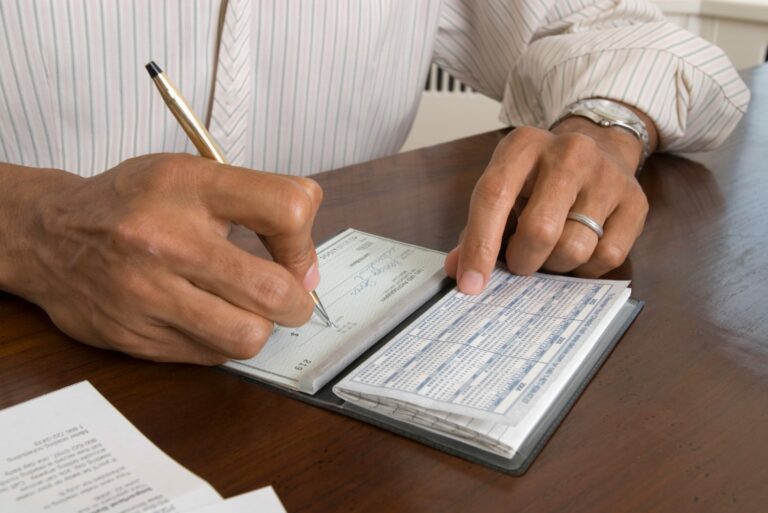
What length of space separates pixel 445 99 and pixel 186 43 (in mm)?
1829

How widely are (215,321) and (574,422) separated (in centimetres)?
22

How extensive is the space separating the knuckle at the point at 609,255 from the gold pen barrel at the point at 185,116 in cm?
30

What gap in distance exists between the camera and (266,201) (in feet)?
1.53

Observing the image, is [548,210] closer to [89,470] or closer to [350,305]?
[350,305]

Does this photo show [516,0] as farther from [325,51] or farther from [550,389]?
[550,389]

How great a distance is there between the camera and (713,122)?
3.09 ft

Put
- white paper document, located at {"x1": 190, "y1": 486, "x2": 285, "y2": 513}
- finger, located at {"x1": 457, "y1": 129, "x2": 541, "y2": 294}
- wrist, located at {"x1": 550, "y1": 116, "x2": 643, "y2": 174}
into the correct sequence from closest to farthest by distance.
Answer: white paper document, located at {"x1": 190, "y1": 486, "x2": 285, "y2": 513} → finger, located at {"x1": 457, "y1": 129, "x2": 541, "y2": 294} → wrist, located at {"x1": 550, "y1": 116, "x2": 643, "y2": 174}

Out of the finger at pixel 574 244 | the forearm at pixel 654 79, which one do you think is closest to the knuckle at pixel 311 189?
the finger at pixel 574 244

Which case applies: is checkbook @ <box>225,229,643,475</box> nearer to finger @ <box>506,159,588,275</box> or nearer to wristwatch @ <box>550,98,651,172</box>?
finger @ <box>506,159,588,275</box>

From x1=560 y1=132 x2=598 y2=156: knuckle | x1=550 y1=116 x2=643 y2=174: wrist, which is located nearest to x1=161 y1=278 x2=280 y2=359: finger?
x1=560 y1=132 x2=598 y2=156: knuckle

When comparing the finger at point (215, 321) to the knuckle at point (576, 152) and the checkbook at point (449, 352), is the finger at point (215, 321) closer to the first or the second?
the checkbook at point (449, 352)

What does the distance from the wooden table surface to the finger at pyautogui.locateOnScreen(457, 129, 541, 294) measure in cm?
8

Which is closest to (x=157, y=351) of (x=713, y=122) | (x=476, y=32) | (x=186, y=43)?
(x=186, y=43)

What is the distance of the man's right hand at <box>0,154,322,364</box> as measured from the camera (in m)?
0.47
